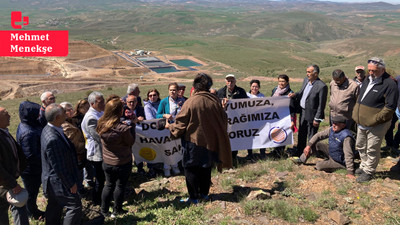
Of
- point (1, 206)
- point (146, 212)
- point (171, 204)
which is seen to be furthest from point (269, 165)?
point (1, 206)

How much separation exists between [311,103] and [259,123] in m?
1.38

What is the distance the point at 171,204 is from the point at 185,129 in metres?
1.44

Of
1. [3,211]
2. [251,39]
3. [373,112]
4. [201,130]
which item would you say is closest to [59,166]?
[3,211]

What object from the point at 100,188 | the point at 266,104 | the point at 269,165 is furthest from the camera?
the point at 266,104

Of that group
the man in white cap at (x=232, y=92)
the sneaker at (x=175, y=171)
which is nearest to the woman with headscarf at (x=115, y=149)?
the sneaker at (x=175, y=171)

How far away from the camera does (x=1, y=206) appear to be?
4.10 metres

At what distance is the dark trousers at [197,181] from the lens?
4.77 metres

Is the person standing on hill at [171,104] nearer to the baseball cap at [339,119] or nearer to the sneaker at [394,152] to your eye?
the baseball cap at [339,119]

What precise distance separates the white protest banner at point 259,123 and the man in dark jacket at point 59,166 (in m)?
3.92

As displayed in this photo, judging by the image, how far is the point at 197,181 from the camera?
16.0 feet

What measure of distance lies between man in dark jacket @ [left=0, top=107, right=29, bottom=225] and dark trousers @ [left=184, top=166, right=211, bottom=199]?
249 centimetres

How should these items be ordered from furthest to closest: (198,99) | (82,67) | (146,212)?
(82,67) < (146,212) < (198,99)

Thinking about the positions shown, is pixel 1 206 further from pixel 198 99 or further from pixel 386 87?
pixel 386 87

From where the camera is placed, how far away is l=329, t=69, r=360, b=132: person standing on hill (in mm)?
5844
